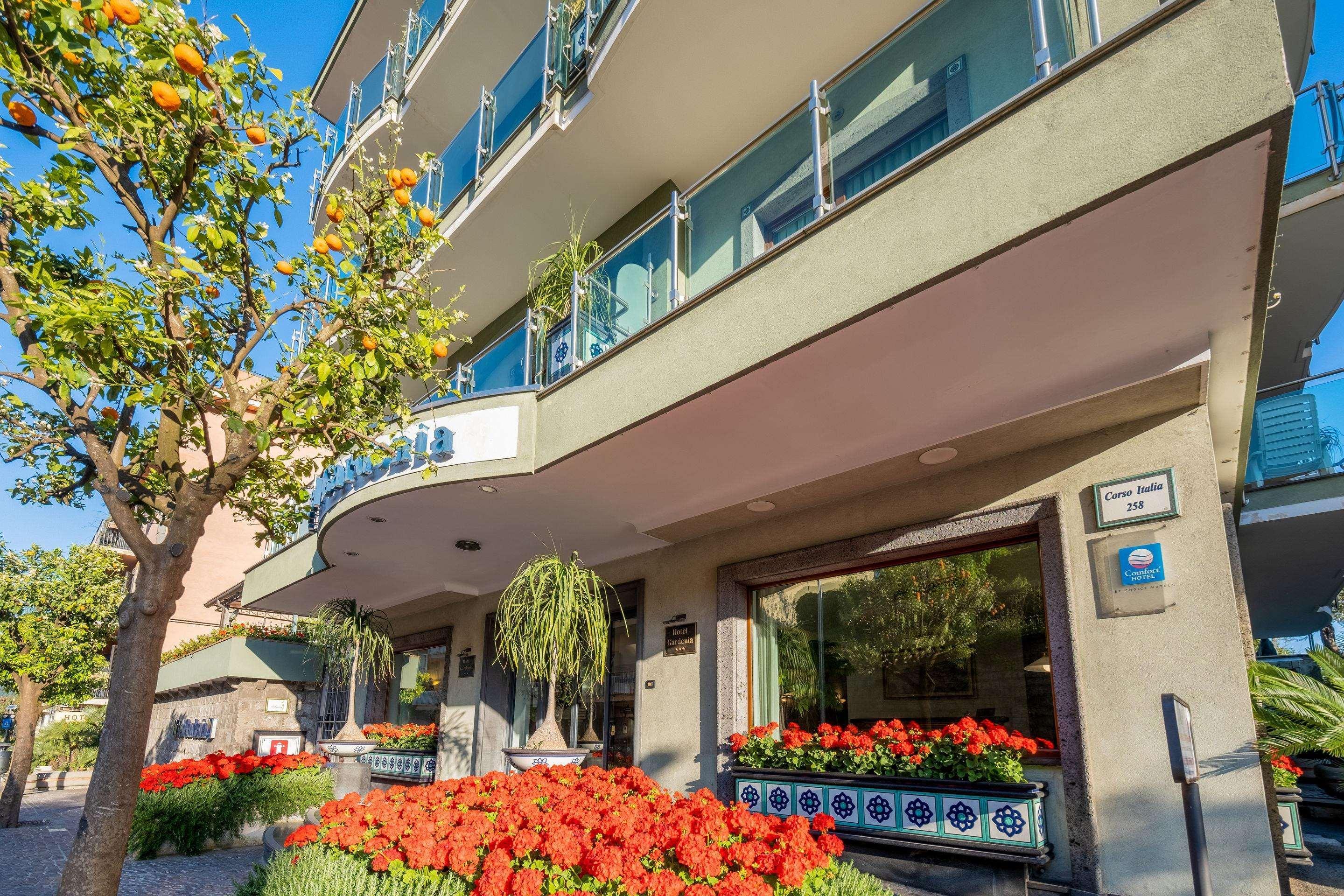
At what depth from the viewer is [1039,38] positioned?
4.04 metres

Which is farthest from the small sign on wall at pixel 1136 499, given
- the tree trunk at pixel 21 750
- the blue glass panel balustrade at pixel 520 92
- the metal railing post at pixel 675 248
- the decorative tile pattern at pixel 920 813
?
the tree trunk at pixel 21 750

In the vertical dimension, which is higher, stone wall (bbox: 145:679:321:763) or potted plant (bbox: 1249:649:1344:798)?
potted plant (bbox: 1249:649:1344:798)

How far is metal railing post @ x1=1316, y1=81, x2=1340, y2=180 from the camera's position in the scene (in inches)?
340

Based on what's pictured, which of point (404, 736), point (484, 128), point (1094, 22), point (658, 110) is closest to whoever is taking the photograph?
point (1094, 22)

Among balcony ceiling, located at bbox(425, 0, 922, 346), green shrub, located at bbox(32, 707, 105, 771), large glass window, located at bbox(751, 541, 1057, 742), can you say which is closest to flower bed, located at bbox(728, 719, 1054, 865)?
large glass window, located at bbox(751, 541, 1057, 742)

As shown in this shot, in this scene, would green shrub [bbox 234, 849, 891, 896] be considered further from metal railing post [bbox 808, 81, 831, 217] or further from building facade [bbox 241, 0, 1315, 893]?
metal railing post [bbox 808, 81, 831, 217]

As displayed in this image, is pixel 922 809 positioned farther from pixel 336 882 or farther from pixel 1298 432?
pixel 1298 432

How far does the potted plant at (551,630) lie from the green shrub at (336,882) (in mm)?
2696

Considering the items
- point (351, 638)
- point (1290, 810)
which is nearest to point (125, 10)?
point (351, 638)

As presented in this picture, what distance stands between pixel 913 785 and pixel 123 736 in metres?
5.01

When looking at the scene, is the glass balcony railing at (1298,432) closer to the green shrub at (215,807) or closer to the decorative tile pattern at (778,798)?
the decorative tile pattern at (778,798)

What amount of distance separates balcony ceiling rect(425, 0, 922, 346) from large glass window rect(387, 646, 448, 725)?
647cm

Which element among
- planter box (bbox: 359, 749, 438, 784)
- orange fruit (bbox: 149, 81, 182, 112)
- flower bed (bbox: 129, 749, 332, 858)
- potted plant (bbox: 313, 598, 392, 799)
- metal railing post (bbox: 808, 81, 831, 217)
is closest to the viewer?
orange fruit (bbox: 149, 81, 182, 112)

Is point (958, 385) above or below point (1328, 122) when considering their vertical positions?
below
